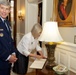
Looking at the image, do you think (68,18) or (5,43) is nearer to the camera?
(5,43)

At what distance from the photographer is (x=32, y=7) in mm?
4188

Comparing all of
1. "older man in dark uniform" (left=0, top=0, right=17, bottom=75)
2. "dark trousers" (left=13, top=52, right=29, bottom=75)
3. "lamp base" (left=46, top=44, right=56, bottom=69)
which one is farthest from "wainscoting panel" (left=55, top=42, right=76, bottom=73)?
"older man in dark uniform" (left=0, top=0, right=17, bottom=75)

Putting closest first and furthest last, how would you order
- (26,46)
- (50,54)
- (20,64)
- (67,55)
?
(50,54), (67,55), (26,46), (20,64)

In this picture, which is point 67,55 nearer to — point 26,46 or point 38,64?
point 38,64

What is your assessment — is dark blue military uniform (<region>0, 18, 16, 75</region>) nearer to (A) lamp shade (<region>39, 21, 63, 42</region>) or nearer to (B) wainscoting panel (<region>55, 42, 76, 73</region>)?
(A) lamp shade (<region>39, 21, 63, 42</region>)

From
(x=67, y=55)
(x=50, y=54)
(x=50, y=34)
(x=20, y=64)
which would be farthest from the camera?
(x=20, y=64)

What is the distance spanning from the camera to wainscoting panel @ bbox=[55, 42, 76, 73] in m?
2.16

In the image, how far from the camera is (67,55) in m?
2.31

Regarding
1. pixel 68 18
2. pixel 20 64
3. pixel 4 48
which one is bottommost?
pixel 20 64

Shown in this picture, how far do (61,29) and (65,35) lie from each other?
0.45ft

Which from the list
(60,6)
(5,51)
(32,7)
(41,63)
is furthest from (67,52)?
(32,7)

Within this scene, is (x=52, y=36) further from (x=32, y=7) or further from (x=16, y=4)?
(x=16, y=4)

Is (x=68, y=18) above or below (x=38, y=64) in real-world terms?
above

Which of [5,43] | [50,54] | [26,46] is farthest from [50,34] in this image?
[26,46]
